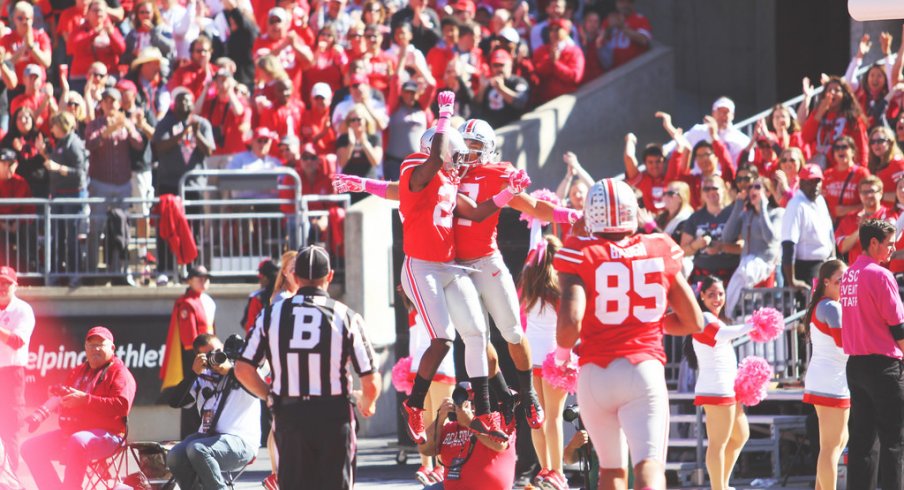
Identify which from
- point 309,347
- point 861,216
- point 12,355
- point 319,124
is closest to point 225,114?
point 319,124

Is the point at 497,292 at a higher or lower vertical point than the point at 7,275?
lower

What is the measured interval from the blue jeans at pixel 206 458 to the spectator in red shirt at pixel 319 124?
7.35 m

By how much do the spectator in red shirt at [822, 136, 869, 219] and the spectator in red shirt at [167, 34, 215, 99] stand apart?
7261 mm

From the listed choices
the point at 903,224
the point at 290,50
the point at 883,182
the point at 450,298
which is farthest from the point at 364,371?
the point at 290,50

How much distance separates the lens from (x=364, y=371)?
980 cm

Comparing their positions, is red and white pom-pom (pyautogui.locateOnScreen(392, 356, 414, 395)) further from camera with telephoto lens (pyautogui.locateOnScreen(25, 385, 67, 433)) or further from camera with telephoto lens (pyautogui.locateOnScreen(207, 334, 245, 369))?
camera with telephoto lens (pyautogui.locateOnScreen(25, 385, 67, 433))

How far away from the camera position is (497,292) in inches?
447

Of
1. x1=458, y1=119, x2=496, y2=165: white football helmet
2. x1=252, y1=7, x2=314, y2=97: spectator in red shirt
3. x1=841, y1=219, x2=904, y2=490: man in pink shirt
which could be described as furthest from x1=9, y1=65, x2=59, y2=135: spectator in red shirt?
x1=841, y1=219, x2=904, y2=490: man in pink shirt

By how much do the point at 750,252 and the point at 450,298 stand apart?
18.7ft

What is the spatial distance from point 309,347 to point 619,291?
189cm

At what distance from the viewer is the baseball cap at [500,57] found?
19.9 m

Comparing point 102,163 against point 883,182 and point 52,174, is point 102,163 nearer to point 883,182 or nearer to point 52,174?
point 52,174

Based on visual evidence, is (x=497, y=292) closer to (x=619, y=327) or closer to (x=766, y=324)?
(x=766, y=324)

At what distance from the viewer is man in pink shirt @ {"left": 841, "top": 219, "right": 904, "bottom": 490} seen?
1109 cm
